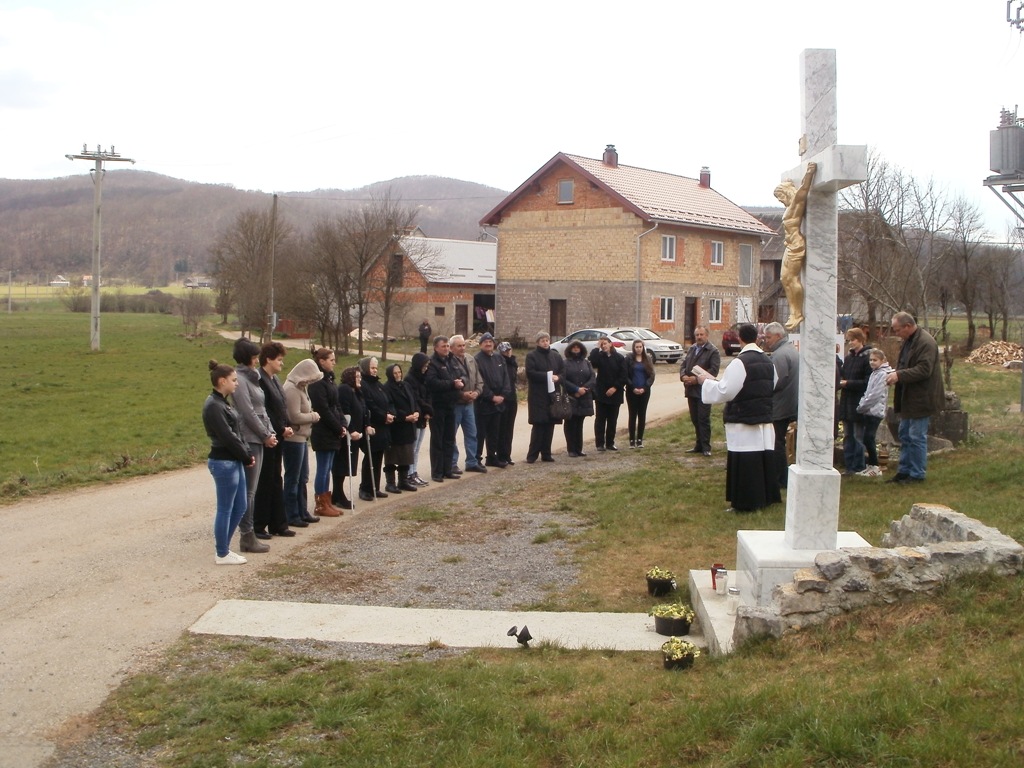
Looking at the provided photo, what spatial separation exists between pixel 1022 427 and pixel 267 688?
12.9 metres

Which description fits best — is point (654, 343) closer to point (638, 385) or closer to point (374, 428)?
point (638, 385)

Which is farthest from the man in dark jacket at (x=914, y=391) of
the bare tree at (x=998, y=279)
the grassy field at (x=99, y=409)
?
the bare tree at (x=998, y=279)

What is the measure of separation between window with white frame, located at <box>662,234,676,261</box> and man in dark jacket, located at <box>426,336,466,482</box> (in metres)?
30.5

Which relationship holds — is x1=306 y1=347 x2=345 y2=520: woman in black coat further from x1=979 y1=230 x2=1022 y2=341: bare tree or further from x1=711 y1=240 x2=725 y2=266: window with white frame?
x1=979 y1=230 x2=1022 y2=341: bare tree

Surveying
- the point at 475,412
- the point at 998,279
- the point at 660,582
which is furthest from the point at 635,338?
the point at 660,582

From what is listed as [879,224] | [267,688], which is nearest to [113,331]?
[879,224]

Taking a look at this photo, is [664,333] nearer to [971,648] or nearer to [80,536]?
[80,536]

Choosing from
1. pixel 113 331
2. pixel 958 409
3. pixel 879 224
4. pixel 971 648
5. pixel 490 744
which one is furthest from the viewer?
pixel 113 331

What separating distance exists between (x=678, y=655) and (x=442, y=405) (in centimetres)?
786

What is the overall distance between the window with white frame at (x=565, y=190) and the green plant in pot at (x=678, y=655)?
38883 mm

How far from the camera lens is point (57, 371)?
101 ft

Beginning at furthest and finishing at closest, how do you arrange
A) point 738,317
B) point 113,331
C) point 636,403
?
point 113,331
point 738,317
point 636,403

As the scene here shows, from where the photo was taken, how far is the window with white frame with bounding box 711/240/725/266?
45531mm

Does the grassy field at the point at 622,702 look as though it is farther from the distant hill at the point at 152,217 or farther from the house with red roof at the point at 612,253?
the distant hill at the point at 152,217
